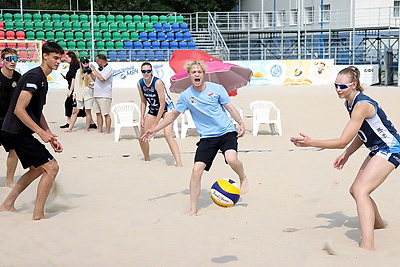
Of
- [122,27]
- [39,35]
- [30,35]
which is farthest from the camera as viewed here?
[122,27]

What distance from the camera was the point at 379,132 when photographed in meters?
4.39

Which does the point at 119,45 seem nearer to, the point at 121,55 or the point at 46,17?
the point at 121,55

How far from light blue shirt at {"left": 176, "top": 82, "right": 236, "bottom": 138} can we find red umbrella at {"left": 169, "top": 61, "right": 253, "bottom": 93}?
5.08 metres

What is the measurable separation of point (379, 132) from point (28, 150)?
10.1 ft

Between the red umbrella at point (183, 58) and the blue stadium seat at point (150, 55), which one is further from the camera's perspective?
the blue stadium seat at point (150, 55)

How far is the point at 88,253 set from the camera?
14.6 feet

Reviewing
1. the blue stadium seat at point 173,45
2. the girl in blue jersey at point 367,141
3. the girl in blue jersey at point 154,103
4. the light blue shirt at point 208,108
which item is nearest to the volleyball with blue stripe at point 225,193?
the light blue shirt at point 208,108

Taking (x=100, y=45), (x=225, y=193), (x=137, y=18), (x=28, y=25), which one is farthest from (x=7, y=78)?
(x=137, y=18)

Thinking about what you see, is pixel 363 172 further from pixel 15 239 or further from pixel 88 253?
pixel 15 239

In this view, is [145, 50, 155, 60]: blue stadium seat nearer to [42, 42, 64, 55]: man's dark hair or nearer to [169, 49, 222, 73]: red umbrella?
[169, 49, 222, 73]: red umbrella

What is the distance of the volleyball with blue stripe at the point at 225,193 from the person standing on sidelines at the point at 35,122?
1.54 metres

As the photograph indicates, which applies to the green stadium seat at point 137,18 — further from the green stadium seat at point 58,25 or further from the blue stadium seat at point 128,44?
the green stadium seat at point 58,25

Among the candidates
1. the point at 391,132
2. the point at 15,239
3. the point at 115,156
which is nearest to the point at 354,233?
the point at 391,132

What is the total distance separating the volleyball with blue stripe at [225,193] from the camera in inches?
220
